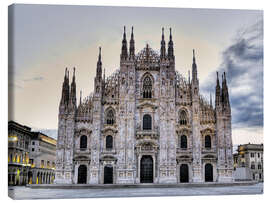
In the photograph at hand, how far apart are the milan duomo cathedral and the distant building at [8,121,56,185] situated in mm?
1022

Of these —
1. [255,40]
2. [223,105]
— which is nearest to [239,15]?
[255,40]

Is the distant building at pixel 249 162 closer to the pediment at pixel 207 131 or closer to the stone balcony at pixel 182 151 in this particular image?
the pediment at pixel 207 131

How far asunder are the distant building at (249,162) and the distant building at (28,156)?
1440 centimetres

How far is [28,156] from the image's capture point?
25.1 m

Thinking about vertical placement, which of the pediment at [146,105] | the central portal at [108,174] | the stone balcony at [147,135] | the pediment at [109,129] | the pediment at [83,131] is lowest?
the central portal at [108,174]

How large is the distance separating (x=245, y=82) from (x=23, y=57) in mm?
14567

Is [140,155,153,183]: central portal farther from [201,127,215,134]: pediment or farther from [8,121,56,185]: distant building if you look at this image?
[8,121,56,185]: distant building

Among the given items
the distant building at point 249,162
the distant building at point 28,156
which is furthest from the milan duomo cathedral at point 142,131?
the distant building at point 28,156

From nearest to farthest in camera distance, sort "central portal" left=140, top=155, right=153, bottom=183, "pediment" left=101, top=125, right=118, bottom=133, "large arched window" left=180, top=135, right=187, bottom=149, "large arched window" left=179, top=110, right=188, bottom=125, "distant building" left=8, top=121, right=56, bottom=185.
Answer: "distant building" left=8, top=121, right=56, bottom=185 → "central portal" left=140, top=155, right=153, bottom=183 → "pediment" left=101, top=125, right=118, bottom=133 → "large arched window" left=180, top=135, right=187, bottom=149 → "large arched window" left=179, top=110, right=188, bottom=125

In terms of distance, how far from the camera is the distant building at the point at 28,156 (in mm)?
21281

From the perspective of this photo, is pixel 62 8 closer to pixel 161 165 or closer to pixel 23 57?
pixel 23 57

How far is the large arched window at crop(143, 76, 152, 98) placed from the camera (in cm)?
3203

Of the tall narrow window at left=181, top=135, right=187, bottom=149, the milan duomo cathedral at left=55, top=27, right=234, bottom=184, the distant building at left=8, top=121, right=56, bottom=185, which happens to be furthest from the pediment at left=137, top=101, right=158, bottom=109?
the distant building at left=8, top=121, right=56, bottom=185

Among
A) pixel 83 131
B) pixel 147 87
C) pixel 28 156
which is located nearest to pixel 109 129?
pixel 83 131
